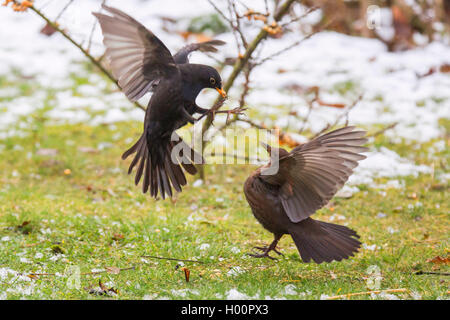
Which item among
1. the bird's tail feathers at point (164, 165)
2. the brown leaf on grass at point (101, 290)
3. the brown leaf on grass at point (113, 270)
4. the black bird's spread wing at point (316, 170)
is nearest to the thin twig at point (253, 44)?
the bird's tail feathers at point (164, 165)

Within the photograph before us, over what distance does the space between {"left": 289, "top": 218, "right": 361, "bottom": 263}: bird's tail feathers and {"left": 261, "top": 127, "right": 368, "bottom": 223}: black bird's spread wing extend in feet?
0.73

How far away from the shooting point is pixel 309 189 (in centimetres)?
393

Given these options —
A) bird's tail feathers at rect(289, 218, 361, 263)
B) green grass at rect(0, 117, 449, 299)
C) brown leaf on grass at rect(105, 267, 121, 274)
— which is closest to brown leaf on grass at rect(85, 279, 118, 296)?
green grass at rect(0, 117, 449, 299)

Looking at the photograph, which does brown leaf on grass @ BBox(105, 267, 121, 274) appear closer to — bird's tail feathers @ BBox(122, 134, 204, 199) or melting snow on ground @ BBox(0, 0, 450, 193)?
bird's tail feathers @ BBox(122, 134, 204, 199)

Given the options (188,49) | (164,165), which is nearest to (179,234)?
(164,165)

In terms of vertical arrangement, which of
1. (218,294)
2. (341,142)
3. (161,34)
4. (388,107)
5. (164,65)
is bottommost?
(218,294)

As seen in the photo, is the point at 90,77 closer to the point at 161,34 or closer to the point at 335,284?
the point at 161,34

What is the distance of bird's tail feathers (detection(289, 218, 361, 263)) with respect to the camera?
3898 millimetres

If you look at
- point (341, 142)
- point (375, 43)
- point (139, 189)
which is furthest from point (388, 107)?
point (341, 142)

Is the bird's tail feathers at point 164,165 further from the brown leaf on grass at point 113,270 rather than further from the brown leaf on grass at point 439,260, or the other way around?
the brown leaf on grass at point 439,260

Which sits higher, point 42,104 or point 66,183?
point 42,104

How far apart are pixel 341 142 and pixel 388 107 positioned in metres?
6.25
